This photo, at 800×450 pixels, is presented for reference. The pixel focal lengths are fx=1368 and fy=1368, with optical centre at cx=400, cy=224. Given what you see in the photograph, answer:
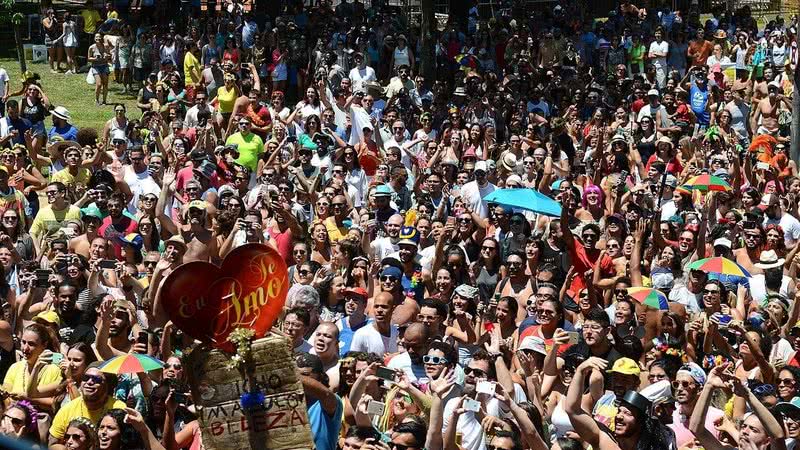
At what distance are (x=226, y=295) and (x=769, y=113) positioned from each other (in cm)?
1359

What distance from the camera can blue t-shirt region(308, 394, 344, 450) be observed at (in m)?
7.14

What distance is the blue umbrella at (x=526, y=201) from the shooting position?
12.1m

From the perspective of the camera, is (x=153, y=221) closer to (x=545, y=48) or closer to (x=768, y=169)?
(x=768, y=169)

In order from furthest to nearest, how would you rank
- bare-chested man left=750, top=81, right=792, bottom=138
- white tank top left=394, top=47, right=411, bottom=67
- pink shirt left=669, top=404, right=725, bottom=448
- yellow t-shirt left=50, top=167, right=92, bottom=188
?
white tank top left=394, top=47, right=411, bottom=67, bare-chested man left=750, top=81, right=792, bottom=138, yellow t-shirt left=50, top=167, right=92, bottom=188, pink shirt left=669, top=404, right=725, bottom=448

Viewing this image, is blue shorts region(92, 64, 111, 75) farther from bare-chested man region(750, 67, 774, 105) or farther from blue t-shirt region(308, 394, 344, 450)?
blue t-shirt region(308, 394, 344, 450)

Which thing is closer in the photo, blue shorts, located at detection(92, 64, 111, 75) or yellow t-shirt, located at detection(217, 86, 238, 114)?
yellow t-shirt, located at detection(217, 86, 238, 114)

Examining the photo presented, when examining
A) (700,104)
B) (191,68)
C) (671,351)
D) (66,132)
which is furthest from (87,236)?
(700,104)

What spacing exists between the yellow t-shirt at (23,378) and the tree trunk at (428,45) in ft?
47.1

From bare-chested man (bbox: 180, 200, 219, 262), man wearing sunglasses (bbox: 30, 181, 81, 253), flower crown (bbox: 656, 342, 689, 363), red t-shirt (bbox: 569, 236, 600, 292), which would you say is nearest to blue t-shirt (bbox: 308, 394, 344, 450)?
flower crown (bbox: 656, 342, 689, 363)

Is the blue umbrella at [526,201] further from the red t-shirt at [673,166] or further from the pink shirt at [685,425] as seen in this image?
the pink shirt at [685,425]

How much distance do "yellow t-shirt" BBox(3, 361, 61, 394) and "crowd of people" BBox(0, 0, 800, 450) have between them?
0.01 meters

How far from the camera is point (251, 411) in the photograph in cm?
634

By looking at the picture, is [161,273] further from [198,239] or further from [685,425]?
[685,425]

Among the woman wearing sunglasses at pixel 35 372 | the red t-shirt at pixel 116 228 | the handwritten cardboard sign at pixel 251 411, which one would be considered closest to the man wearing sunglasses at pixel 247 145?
the red t-shirt at pixel 116 228
